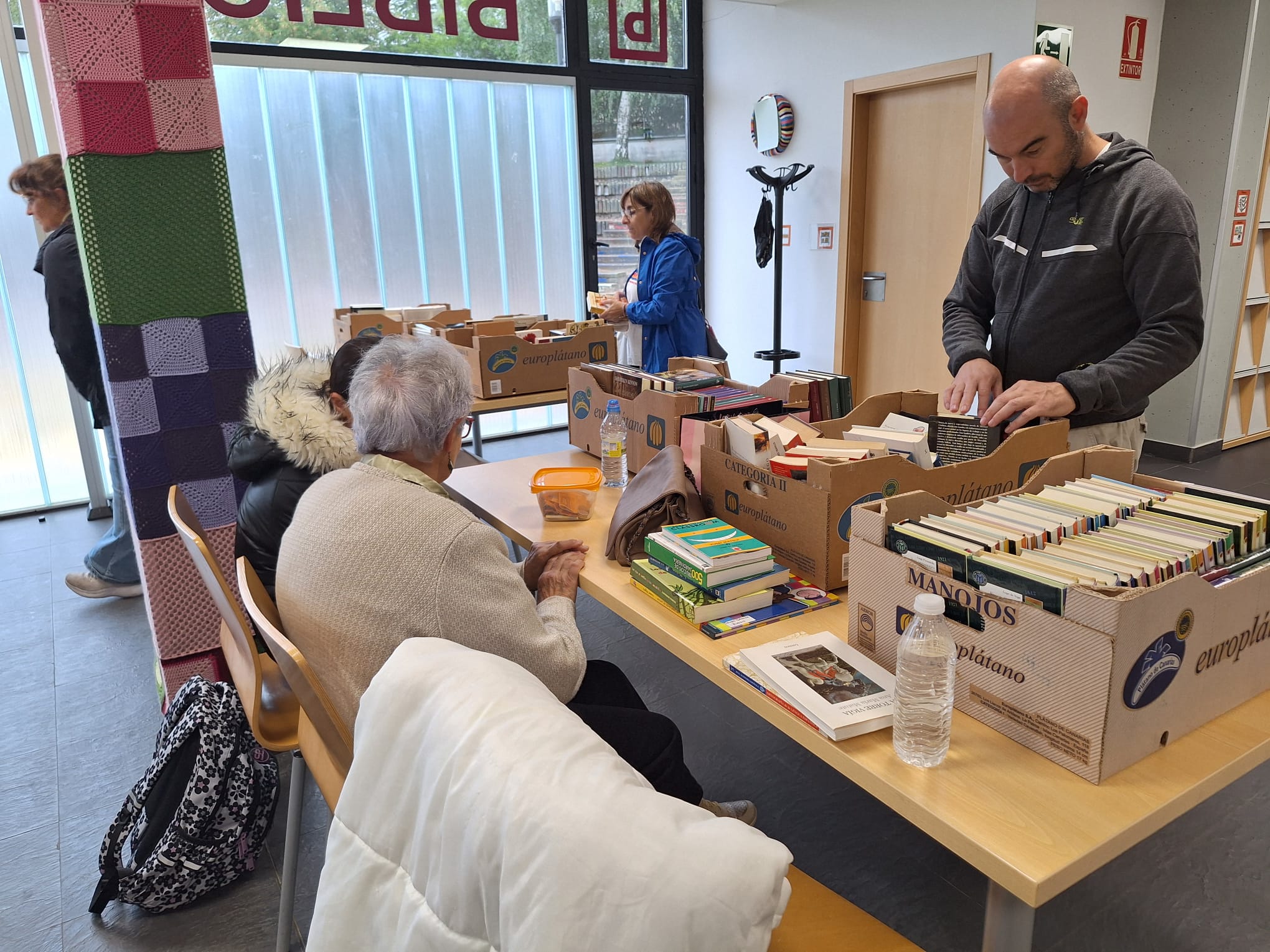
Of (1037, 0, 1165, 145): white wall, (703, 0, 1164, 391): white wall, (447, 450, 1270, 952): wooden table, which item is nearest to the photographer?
(447, 450, 1270, 952): wooden table

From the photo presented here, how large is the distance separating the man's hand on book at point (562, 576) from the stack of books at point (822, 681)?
0.48m

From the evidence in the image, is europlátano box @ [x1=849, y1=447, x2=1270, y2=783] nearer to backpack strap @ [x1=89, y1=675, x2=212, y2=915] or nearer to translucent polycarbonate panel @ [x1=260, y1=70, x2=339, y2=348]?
backpack strap @ [x1=89, y1=675, x2=212, y2=915]

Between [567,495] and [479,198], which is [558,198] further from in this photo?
[567,495]

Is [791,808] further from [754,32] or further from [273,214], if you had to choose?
[754,32]

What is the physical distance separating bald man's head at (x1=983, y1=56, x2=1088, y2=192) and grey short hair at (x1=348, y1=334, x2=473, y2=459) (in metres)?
1.32

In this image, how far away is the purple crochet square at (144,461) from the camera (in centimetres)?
230

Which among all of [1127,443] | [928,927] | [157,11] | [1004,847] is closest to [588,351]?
[157,11]

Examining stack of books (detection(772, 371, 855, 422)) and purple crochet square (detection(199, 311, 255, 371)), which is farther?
purple crochet square (detection(199, 311, 255, 371))

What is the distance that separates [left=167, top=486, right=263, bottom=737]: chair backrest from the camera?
1560 mm

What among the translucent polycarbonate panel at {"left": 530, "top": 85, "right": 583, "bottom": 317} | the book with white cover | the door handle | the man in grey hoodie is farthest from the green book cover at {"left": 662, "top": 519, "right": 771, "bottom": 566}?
the translucent polycarbonate panel at {"left": 530, "top": 85, "right": 583, "bottom": 317}

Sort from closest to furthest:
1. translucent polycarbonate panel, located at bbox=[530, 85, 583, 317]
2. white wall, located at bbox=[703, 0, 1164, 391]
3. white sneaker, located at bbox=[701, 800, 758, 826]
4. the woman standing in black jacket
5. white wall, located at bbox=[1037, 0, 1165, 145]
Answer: white sneaker, located at bbox=[701, 800, 758, 826]
the woman standing in black jacket
white wall, located at bbox=[1037, 0, 1165, 145]
white wall, located at bbox=[703, 0, 1164, 391]
translucent polycarbonate panel, located at bbox=[530, 85, 583, 317]

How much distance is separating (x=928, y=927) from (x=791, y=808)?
0.44 meters

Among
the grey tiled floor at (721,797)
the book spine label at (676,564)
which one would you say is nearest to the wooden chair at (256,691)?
the grey tiled floor at (721,797)

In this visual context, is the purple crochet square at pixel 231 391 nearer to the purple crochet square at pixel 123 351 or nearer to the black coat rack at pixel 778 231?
the purple crochet square at pixel 123 351
